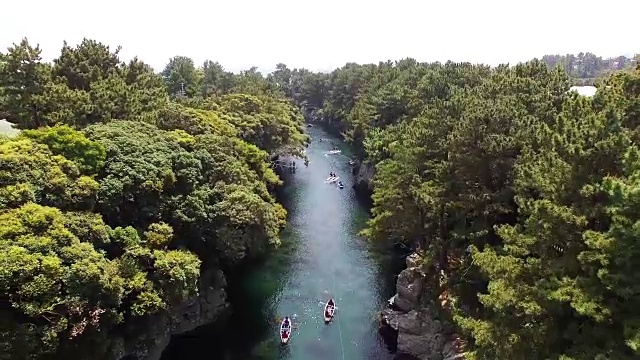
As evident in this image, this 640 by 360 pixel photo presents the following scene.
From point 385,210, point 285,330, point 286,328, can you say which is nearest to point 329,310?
point 286,328

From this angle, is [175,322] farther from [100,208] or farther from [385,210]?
[385,210]

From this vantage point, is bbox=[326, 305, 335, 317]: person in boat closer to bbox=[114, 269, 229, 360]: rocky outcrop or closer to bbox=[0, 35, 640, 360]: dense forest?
bbox=[0, 35, 640, 360]: dense forest

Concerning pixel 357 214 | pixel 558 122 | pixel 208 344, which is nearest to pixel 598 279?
pixel 558 122

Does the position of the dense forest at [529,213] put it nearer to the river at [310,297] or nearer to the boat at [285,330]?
the river at [310,297]

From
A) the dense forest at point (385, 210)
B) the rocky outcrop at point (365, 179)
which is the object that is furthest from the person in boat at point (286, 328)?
the rocky outcrop at point (365, 179)

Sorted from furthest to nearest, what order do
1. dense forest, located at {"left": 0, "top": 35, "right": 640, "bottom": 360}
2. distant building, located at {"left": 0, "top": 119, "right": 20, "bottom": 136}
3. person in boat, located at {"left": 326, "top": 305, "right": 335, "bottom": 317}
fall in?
distant building, located at {"left": 0, "top": 119, "right": 20, "bottom": 136} → person in boat, located at {"left": 326, "top": 305, "right": 335, "bottom": 317} → dense forest, located at {"left": 0, "top": 35, "right": 640, "bottom": 360}

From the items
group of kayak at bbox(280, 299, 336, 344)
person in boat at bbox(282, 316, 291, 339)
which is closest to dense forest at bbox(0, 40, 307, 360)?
person in boat at bbox(282, 316, 291, 339)
